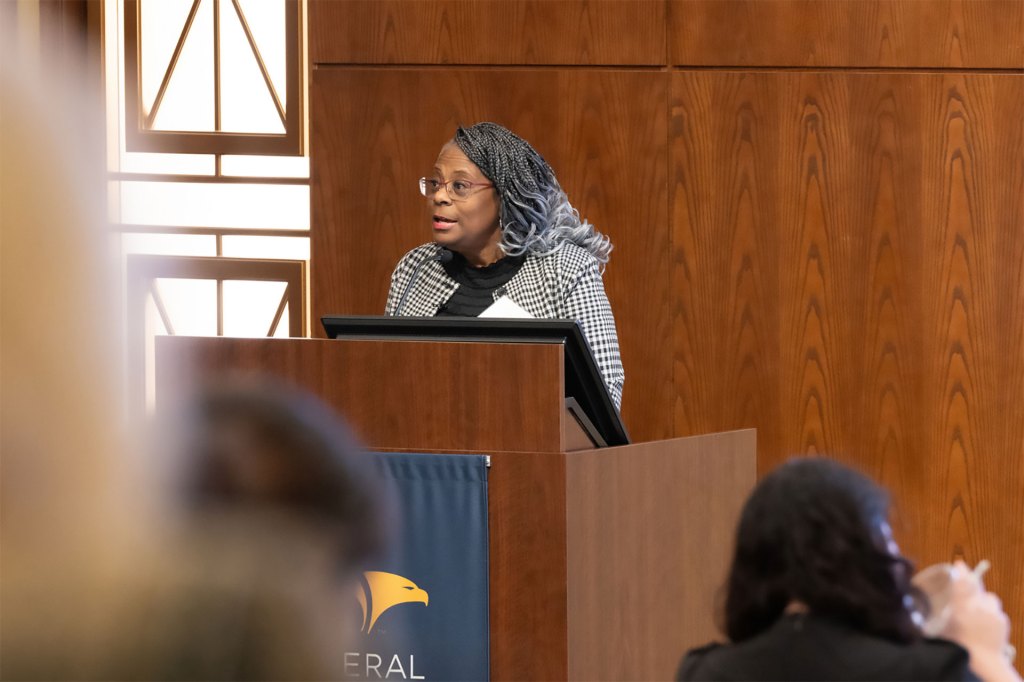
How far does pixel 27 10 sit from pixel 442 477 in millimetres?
1479

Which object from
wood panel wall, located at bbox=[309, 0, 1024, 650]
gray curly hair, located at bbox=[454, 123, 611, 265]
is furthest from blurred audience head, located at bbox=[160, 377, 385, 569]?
wood panel wall, located at bbox=[309, 0, 1024, 650]

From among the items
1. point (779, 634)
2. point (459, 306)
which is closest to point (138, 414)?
point (779, 634)

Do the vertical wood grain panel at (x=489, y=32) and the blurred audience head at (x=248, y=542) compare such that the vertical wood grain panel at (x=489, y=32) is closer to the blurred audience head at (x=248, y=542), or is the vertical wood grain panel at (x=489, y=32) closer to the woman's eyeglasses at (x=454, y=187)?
the woman's eyeglasses at (x=454, y=187)

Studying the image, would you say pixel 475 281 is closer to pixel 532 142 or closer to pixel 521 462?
pixel 521 462

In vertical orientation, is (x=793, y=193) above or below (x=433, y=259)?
above

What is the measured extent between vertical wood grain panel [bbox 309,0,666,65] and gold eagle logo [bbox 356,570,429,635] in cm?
264

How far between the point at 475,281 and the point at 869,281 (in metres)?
1.74

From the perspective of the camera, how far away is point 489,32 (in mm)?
4098

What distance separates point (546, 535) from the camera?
1792 mm

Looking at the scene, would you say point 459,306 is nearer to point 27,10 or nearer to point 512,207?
point 512,207

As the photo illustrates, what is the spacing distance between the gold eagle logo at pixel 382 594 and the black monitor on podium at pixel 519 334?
0.38 metres

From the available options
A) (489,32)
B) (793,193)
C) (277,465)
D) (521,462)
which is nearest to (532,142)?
(489,32)

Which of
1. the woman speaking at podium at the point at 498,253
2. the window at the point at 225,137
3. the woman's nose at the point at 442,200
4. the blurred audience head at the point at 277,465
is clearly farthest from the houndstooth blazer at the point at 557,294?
the blurred audience head at the point at 277,465

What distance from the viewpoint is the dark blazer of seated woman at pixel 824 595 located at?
114 centimetres
